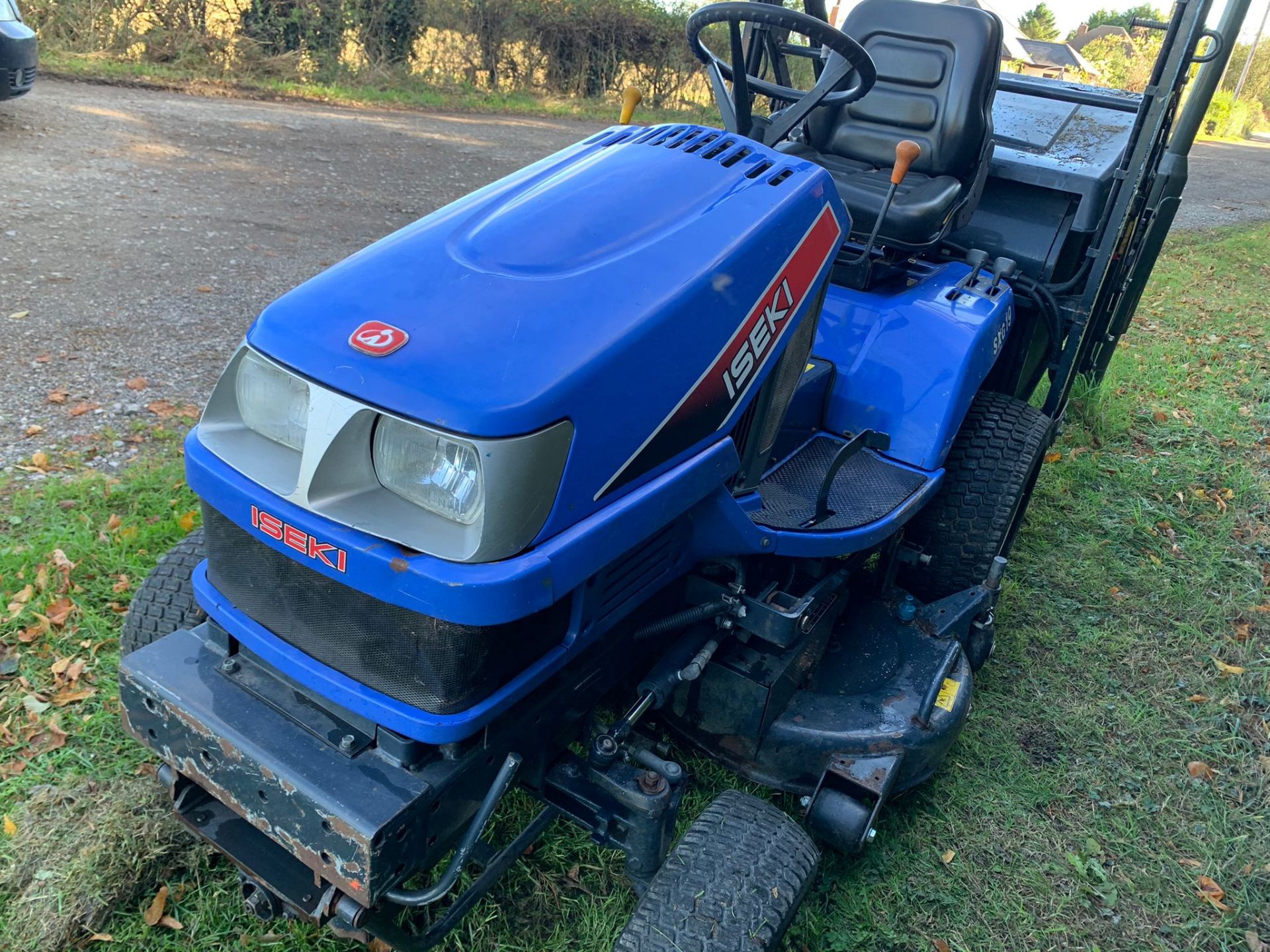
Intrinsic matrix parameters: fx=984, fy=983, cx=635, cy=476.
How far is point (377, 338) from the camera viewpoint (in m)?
1.54

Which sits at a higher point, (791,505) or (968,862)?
(791,505)

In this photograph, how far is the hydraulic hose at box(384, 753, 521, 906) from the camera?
165cm

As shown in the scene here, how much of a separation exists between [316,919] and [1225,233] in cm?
1173

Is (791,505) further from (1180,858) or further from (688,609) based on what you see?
(1180,858)

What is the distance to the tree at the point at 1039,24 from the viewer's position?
2258 inches

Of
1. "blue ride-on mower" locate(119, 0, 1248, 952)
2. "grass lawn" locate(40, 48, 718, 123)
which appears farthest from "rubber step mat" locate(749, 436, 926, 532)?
"grass lawn" locate(40, 48, 718, 123)

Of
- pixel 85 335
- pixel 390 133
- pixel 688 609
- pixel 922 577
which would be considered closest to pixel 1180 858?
pixel 922 577

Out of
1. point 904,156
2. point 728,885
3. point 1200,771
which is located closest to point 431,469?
point 728,885

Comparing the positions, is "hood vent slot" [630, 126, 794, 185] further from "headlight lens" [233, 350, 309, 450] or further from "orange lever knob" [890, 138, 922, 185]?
"headlight lens" [233, 350, 309, 450]

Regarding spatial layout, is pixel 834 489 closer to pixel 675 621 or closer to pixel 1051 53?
pixel 675 621

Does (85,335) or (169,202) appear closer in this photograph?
(85,335)

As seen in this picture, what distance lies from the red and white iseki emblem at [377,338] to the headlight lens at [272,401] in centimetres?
11

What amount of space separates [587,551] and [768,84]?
5.73 ft

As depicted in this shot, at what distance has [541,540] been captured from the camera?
5.04 ft
